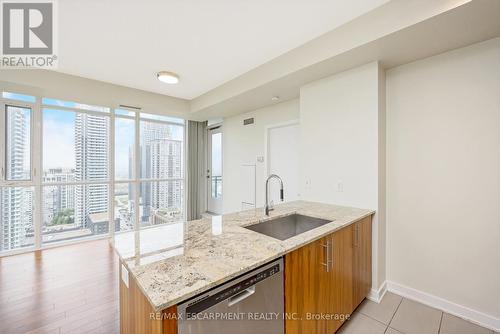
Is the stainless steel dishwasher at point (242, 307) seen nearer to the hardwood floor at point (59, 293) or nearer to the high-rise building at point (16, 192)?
the hardwood floor at point (59, 293)

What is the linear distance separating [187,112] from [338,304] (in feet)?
13.6

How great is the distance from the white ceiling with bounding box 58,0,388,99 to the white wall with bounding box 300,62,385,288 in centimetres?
65

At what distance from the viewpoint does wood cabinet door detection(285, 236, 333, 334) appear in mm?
1239

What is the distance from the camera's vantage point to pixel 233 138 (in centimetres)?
468

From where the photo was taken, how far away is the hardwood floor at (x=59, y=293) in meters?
1.83

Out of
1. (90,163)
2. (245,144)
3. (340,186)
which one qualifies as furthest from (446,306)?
(90,163)

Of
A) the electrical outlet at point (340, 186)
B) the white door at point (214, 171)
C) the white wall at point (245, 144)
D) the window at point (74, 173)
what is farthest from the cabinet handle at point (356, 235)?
the window at point (74, 173)

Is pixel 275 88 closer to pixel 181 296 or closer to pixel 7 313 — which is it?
pixel 181 296

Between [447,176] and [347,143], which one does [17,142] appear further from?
[447,176]

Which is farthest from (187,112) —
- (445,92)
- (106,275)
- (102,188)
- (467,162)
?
(467,162)

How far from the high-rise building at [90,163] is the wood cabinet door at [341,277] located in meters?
4.32

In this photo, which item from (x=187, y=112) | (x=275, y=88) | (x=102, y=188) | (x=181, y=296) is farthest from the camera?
(x=187, y=112)

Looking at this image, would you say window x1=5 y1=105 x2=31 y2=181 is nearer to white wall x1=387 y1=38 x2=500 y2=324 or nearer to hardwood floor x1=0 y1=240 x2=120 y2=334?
hardwood floor x1=0 y1=240 x2=120 y2=334

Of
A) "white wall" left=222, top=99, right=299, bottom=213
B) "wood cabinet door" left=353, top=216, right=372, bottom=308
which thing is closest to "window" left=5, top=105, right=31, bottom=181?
"white wall" left=222, top=99, right=299, bottom=213
